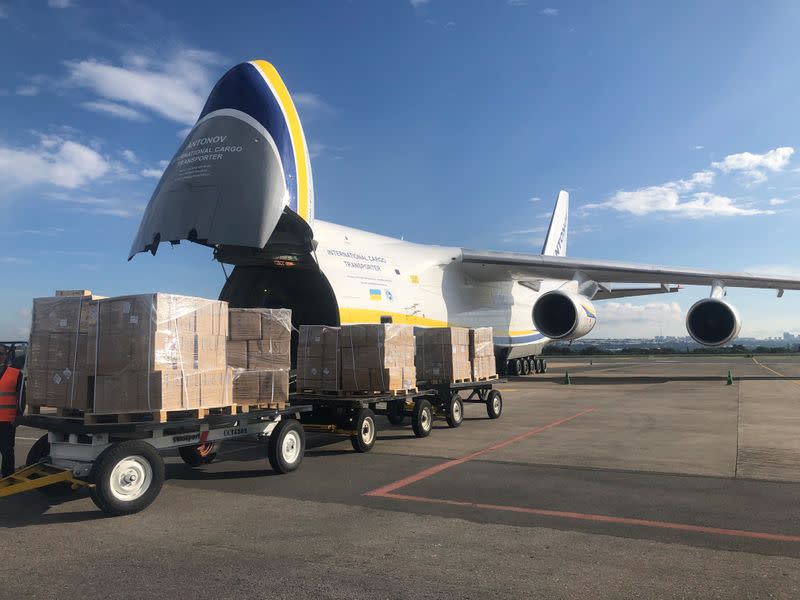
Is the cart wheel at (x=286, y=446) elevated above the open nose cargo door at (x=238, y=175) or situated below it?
below

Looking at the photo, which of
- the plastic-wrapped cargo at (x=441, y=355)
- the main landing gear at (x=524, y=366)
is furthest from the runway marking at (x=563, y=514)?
the main landing gear at (x=524, y=366)

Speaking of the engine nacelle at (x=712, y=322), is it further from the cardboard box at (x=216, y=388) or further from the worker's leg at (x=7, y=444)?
the worker's leg at (x=7, y=444)

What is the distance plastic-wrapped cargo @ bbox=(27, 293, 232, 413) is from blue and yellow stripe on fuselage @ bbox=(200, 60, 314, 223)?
11.0ft

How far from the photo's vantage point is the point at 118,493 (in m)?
5.88

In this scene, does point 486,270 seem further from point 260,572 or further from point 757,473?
point 260,572

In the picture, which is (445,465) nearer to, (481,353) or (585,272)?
(481,353)

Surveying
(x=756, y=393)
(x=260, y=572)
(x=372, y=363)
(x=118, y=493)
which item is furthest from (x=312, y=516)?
(x=756, y=393)

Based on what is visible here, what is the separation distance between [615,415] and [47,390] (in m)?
10.8

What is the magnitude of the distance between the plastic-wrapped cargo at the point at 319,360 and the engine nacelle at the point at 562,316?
10.6 meters

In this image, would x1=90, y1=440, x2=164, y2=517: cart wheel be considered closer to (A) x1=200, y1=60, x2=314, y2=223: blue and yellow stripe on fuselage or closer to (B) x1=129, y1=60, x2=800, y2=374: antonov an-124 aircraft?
(B) x1=129, y1=60, x2=800, y2=374: antonov an-124 aircraft

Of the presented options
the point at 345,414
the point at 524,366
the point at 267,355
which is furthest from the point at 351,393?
the point at 524,366

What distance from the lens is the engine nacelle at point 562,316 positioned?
1880cm

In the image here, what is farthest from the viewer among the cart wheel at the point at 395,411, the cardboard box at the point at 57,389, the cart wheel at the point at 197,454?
the cart wheel at the point at 395,411

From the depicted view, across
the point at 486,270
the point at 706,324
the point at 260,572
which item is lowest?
the point at 260,572
